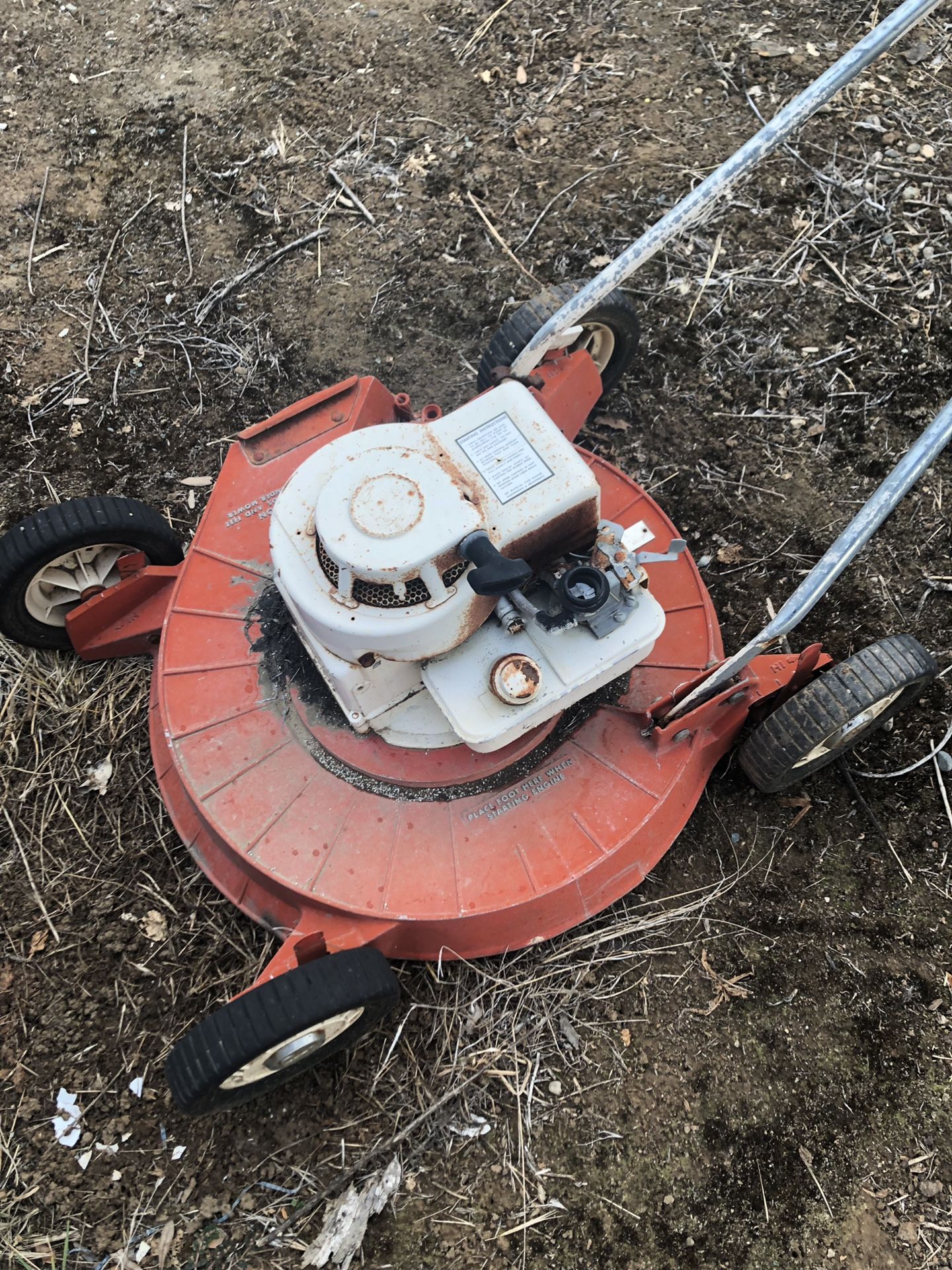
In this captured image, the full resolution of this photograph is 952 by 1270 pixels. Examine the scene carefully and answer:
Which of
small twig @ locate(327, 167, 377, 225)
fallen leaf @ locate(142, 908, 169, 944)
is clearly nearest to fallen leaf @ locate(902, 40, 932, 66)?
small twig @ locate(327, 167, 377, 225)

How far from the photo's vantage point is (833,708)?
95.7 inches

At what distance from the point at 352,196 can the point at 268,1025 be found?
320cm

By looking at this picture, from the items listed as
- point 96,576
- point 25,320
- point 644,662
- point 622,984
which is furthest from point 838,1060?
point 25,320

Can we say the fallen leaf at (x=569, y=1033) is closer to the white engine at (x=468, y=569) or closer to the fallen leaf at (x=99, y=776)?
the white engine at (x=468, y=569)

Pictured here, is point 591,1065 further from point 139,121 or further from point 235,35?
point 235,35

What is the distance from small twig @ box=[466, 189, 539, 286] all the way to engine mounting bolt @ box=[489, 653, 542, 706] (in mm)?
2057

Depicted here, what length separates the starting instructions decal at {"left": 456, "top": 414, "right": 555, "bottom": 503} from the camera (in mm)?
2078

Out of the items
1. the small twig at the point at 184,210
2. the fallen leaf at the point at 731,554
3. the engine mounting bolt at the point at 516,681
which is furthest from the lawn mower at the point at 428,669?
the small twig at the point at 184,210

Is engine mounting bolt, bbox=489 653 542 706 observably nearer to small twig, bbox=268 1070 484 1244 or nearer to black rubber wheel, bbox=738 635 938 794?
black rubber wheel, bbox=738 635 938 794

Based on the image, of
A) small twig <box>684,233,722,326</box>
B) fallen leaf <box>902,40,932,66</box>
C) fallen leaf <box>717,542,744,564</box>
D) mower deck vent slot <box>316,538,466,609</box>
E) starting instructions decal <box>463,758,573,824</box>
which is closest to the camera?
mower deck vent slot <box>316,538,466,609</box>

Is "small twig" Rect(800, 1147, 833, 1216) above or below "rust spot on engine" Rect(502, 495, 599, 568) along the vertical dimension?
below

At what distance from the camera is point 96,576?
2.81m

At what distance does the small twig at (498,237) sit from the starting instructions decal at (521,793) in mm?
2047

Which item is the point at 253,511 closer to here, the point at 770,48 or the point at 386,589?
the point at 386,589
